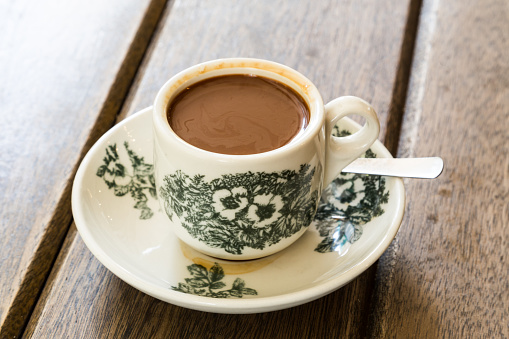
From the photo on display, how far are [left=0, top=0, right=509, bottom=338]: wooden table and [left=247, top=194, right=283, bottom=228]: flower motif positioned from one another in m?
0.10

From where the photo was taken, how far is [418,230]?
2.36 ft

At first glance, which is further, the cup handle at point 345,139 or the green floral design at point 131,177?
the green floral design at point 131,177

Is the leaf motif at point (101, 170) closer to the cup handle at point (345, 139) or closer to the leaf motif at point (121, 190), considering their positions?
the leaf motif at point (121, 190)

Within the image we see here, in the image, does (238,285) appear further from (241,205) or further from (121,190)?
(121,190)

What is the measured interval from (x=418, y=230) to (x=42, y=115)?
0.58 m

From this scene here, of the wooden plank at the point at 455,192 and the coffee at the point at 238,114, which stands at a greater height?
the coffee at the point at 238,114

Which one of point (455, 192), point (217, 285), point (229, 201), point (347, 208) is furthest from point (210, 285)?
point (455, 192)

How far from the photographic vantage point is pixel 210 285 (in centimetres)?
62

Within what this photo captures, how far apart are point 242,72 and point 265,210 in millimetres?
186

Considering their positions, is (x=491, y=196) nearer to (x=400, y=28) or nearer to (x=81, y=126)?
(x=400, y=28)

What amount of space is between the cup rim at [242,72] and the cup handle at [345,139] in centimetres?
2

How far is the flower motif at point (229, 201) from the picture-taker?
1.87ft

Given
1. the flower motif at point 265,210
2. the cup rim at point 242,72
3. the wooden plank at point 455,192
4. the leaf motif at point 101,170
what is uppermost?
the cup rim at point 242,72

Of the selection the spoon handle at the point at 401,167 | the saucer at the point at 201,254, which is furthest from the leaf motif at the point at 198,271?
the spoon handle at the point at 401,167
